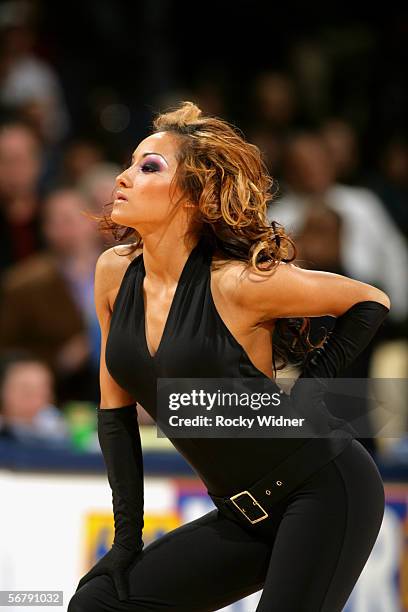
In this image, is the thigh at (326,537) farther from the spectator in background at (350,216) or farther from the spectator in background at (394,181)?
the spectator in background at (394,181)

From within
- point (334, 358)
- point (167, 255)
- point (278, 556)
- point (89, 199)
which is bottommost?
point (89, 199)

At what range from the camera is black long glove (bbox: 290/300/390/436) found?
3041 millimetres

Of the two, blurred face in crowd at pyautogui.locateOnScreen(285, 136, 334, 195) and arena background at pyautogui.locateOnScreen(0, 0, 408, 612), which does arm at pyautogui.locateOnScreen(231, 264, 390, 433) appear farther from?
blurred face in crowd at pyautogui.locateOnScreen(285, 136, 334, 195)

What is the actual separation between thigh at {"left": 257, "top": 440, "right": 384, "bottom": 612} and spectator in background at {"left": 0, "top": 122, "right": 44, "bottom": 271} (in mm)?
3702

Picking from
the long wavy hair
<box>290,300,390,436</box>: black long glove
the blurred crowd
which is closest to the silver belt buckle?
<box>290,300,390,436</box>: black long glove

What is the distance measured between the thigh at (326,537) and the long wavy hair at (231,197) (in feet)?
1.12

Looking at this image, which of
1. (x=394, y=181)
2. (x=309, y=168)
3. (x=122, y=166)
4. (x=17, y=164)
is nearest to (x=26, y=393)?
(x=17, y=164)

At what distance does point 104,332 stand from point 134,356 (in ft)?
0.63

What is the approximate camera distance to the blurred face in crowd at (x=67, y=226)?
20.3 ft

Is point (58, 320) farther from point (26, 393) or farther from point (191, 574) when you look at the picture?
point (191, 574)

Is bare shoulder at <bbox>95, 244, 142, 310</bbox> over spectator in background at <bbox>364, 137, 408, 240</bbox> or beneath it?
over

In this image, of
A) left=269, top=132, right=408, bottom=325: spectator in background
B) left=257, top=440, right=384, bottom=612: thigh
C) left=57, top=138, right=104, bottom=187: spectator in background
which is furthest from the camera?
left=57, top=138, right=104, bottom=187: spectator in background

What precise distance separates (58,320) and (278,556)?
323 cm

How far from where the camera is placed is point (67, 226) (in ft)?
20.3
